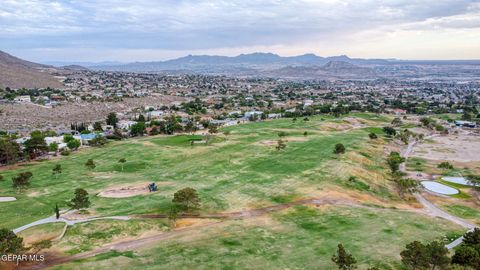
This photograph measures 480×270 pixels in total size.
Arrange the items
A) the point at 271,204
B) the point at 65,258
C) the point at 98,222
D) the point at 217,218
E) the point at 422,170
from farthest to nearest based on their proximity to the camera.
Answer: the point at 422,170 < the point at 271,204 < the point at 217,218 < the point at 98,222 < the point at 65,258

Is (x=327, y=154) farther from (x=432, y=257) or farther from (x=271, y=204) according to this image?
(x=432, y=257)

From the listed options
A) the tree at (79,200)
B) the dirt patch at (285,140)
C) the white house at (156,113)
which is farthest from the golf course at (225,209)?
the white house at (156,113)

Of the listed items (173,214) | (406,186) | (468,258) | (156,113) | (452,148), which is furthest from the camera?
(156,113)

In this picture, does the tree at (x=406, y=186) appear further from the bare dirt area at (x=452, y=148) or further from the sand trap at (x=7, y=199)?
the sand trap at (x=7, y=199)

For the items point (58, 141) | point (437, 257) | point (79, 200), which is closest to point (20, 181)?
point (79, 200)

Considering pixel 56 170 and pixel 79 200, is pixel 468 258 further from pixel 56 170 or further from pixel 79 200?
pixel 56 170

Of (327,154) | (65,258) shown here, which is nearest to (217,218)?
(65,258)

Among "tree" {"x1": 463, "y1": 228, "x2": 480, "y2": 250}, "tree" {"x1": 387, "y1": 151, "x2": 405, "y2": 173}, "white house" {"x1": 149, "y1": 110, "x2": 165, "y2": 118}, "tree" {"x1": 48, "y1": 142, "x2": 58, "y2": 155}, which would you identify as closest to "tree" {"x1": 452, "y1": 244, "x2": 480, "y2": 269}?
"tree" {"x1": 463, "y1": 228, "x2": 480, "y2": 250}
